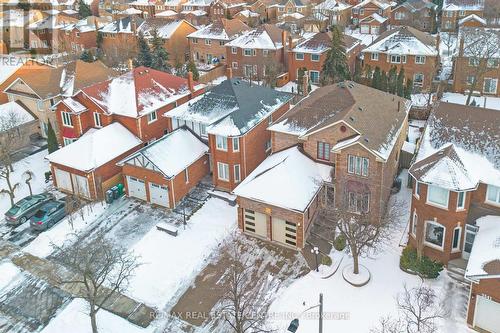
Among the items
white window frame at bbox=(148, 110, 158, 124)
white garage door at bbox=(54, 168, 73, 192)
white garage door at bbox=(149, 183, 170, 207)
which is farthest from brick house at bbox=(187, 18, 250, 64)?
white garage door at bbox=(149, 183, 170, 207)

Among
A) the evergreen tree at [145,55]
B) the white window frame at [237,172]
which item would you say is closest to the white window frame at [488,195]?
the white window frame at [237,172]

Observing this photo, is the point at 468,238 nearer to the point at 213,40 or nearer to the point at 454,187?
the point at 454,187

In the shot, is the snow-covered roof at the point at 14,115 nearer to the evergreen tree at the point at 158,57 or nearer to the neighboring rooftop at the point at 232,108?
the neighboring rooftop at the point at 232,108

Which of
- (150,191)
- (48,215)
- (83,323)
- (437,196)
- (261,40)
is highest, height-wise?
(261,40)

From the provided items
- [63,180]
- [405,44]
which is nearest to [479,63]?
[405,44]

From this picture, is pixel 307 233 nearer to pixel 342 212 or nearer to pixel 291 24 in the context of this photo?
pixel 342 212

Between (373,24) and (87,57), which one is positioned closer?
(87,57)

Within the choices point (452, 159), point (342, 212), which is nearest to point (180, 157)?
point (342, 212)

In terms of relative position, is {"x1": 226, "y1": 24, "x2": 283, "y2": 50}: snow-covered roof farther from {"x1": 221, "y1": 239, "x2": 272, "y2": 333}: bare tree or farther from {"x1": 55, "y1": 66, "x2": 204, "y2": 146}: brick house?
{"x1": 221, "y1": 239, "x2": 272, "y2": 333}: bare tree
